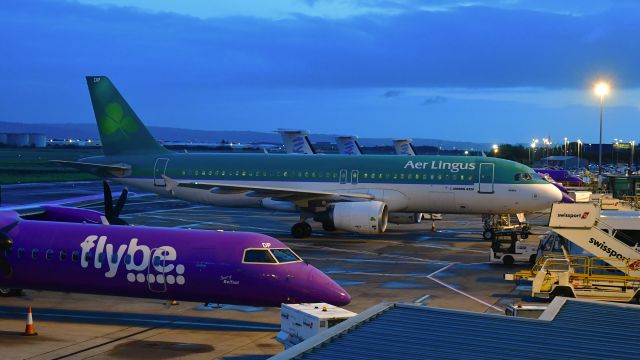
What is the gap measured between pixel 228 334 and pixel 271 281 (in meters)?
1.78

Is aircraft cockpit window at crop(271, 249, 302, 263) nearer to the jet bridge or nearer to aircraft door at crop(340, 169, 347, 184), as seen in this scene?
the jet bridge

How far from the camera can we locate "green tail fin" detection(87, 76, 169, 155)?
4459 cm

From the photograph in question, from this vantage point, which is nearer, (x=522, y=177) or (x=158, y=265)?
(x=158, y=265)

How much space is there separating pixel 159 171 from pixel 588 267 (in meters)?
26.0

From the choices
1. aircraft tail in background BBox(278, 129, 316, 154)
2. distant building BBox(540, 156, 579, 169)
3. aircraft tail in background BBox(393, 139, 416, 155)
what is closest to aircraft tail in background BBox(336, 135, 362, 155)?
aircraft tail in background BBox(393, 139, 416, 155)

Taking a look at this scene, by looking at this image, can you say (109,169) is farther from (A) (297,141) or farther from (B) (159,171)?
(A) (297,141)

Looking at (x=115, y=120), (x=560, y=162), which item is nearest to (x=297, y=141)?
(x=115, y=120)

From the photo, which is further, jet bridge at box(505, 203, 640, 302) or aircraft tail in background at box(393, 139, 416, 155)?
aircraft tail in background at box(393, 139, 416, 155)

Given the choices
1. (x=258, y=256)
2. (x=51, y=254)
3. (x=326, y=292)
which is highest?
(x=258, y=256)

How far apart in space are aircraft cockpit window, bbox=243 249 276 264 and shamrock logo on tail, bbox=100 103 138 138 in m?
25.4

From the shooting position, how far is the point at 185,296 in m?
21.5

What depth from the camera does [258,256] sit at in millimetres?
21328

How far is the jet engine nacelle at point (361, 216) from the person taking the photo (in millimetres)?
37094

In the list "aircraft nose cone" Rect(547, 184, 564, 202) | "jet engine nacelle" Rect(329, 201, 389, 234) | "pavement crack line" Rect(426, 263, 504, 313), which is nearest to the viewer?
"pavement crack line" Rect(426, 263, 504, 313)
